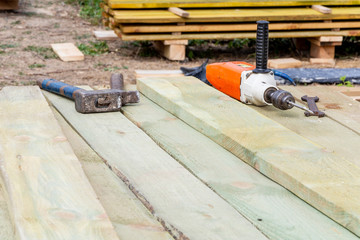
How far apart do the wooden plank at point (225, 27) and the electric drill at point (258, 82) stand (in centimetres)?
388

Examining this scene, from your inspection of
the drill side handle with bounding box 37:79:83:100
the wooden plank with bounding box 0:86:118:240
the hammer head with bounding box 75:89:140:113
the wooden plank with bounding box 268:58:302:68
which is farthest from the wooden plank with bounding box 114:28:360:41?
the wooden plank with bounding box 0:86:118:240

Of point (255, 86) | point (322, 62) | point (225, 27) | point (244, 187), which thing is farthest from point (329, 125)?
point (322, 62)

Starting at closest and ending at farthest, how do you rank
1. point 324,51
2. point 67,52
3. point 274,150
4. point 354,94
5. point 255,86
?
point 274,150
point 255,86
point 354,94
point 67,52
point 324,51

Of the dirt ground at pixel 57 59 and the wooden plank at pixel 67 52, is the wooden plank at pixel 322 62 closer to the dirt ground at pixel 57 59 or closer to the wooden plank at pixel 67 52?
the dirt ground at pixel 57 59

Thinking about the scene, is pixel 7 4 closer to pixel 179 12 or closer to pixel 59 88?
pixel 179 12

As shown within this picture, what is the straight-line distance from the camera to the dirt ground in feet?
18.9

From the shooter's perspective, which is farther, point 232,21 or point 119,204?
point 232,21

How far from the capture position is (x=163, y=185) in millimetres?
1475

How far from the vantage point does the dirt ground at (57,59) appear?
5762 mm

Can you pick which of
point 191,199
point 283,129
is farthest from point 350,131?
point 191,199

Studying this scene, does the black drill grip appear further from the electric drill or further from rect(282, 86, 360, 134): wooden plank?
rect(282, 86, 360, 134): wooden plank

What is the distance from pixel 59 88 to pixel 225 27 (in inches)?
171

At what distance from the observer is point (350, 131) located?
205 centimetres

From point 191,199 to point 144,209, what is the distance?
124 millimetres
